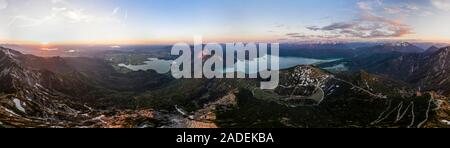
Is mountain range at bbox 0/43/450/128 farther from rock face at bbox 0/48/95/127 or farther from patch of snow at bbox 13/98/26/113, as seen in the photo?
patch of snow at bbox 13/98/26/113

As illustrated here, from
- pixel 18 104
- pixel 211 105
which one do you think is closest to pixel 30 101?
pixel 18 104

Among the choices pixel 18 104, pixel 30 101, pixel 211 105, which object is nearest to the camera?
pixel 18 104

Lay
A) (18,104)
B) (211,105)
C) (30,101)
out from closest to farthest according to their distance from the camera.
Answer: (18,104) → (30,101) → (211,105)

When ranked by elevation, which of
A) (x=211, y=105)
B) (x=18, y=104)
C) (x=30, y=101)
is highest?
(x=18, y=104)

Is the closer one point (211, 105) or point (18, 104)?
point (18, 104)

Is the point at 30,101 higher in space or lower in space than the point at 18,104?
lower

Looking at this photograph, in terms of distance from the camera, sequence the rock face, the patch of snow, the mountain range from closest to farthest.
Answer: the mountain range → the rock face → the patch of snow

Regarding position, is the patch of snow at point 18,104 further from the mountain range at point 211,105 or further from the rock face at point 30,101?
the mountain range at point 211,105

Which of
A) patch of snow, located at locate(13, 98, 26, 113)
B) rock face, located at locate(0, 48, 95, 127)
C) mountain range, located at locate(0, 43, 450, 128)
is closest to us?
mountain range, located at locate(0, 43, 450, 128)

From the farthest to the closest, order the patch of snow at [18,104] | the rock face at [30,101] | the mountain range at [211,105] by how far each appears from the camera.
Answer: the patch of snow at [18,104]
the rock face at [30,101]
the mountain range at [211,105]

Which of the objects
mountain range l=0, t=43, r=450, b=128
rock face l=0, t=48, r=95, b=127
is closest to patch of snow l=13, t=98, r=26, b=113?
rock face l=0, t=48, r=95, b=127

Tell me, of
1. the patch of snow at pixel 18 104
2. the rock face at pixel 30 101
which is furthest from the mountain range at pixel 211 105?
the patch of snow at pixel 18 104

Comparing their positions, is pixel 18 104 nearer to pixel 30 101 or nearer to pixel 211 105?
pixel 30 101
